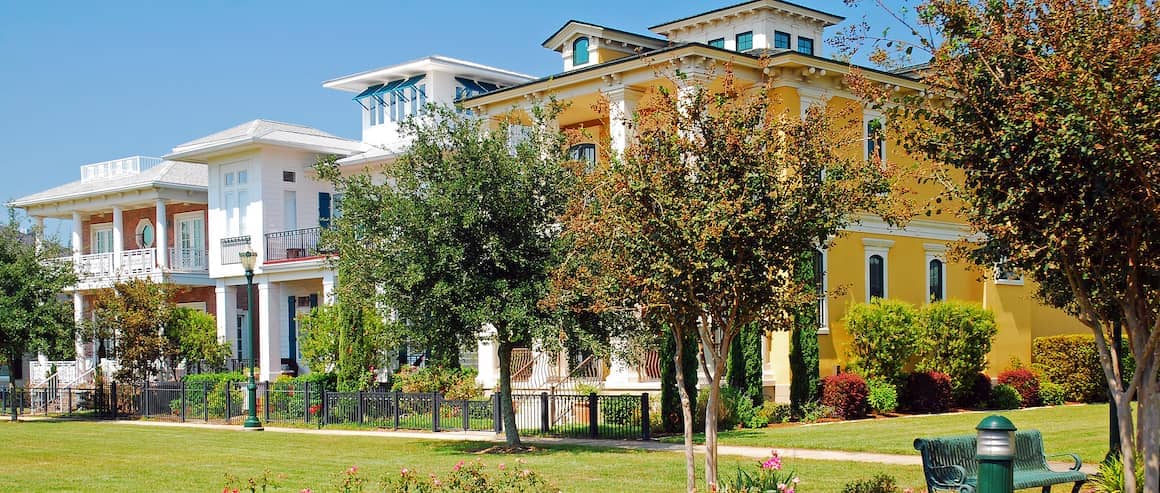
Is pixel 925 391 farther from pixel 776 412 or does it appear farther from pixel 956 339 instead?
pixel 776 412

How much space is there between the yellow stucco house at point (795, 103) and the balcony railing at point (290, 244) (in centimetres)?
999

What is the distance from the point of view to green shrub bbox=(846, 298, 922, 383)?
2856cm

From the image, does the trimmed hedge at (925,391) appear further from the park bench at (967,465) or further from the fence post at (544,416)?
the park bench at (967,465)

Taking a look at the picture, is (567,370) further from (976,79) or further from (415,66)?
(976,79)

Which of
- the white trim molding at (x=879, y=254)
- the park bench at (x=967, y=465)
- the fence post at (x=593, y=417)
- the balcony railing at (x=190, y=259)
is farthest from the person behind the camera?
the balcony railing at (x=190, y=259)

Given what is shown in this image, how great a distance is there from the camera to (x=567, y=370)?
29312 millimetres

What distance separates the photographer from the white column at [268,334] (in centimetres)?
3975

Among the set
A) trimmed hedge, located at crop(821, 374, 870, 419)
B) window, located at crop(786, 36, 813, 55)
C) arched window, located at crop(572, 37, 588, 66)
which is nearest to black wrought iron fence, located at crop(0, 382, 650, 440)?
trimmed hedge, located at crop(821, 374, 870, 419)

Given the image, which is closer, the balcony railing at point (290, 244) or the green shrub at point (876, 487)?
the green shrub at point (876, 487)

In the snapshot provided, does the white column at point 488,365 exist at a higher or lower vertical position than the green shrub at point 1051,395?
higher

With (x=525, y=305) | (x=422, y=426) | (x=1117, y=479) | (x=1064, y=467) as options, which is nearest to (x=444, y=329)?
(x=525, y=305)

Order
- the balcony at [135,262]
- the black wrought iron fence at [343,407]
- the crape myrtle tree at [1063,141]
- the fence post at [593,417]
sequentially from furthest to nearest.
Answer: the balcony at [135,262]
the black wrought iron fence at [343,407]
the fence post at [593,417]
the crape myrtle tree at [1063,141]

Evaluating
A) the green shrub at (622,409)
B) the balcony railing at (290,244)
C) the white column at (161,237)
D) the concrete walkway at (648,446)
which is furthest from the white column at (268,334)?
the green shrub at (622,409)

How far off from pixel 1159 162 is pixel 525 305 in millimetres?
12827
